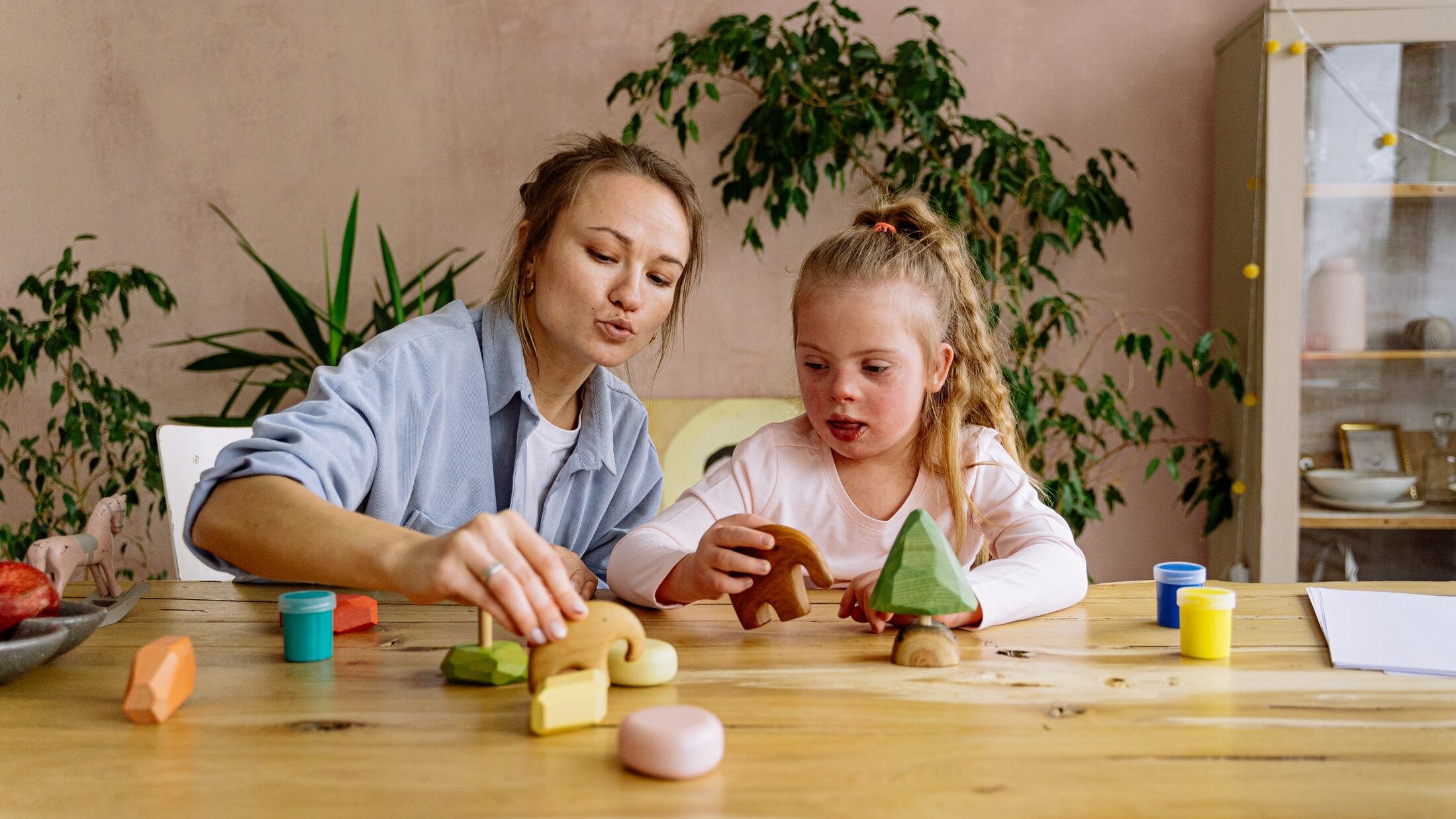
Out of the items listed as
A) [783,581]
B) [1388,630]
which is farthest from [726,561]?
[1388,630]

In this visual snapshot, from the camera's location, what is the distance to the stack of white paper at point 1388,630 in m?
0.99

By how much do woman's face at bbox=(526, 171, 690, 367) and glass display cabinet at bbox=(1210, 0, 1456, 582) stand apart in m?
1.71

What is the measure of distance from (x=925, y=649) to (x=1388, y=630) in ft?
1.75

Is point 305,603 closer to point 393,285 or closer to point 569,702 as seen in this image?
point 569,702

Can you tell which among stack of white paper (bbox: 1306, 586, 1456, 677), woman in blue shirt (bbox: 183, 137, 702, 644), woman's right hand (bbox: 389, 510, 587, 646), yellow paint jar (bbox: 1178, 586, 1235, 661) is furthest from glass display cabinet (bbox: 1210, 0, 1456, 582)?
woman's right hand (bbox: 389, 510, 587, 646)

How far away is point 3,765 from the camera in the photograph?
29.3 inches

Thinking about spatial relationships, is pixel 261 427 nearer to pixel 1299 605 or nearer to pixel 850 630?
pixel 850 630


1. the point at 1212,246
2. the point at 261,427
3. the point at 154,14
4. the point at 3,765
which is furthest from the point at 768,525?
the point at 154,14

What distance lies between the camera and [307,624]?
3.25 feet

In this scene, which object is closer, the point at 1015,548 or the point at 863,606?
the point at 863,606

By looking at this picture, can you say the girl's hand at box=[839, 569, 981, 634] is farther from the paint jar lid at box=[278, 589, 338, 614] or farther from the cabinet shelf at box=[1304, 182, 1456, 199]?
the cabinet shelf at box=[1304, 182, 1456, 199]

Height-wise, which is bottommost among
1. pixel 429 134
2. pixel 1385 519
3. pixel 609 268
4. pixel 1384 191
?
pixel 1385 519

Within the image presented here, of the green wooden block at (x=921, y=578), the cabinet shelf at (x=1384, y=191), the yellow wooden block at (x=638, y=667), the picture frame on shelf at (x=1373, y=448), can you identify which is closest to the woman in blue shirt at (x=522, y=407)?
the yellow wooden block at (x=638, y=667)

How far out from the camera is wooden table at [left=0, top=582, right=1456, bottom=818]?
68 cm
